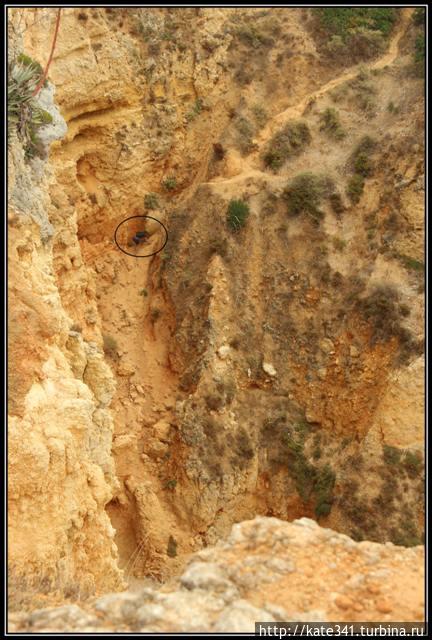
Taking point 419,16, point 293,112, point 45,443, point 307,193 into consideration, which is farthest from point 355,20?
point 45,443

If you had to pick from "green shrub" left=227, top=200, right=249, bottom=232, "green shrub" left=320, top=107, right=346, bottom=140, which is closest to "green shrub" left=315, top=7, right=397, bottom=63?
"green shrub" left=320, top=107, right=346, bottom=140

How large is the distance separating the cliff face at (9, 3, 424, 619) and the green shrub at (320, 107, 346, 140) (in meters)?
0.08

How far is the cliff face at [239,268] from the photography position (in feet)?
66.8

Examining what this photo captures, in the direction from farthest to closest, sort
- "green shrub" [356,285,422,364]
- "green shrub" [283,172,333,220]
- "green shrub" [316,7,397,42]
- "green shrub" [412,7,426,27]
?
"green shrub" [316,7,397,42], "green shrub" [412,7,426,27], "green shrub" [283,172,333,220], "green shrub" [356,285,422,364]

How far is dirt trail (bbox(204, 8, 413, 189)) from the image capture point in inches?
964

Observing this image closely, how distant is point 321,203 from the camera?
2317 cm

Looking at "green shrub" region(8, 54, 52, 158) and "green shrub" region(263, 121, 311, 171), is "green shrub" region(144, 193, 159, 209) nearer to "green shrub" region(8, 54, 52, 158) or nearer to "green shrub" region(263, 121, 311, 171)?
"green shrub" region(263, 121, 311, 171)

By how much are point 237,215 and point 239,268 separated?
6.79 ft

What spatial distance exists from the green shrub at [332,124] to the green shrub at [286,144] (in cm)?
76

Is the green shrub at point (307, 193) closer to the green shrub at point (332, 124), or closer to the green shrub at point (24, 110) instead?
the green shrub at point (332, 124)

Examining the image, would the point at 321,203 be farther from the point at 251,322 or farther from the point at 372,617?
the point at 372,617

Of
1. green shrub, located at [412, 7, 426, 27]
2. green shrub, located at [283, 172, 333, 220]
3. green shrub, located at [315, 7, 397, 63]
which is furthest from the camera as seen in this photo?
green shrub, located at [315, 7, 397, 63]

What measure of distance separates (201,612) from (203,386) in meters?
14.5

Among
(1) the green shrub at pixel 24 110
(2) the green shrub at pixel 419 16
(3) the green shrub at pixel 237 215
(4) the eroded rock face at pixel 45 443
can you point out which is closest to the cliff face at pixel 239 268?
(3) the green shrub at pixel 237 215
